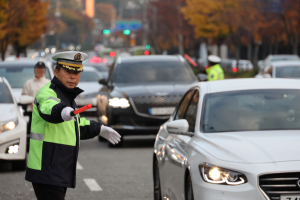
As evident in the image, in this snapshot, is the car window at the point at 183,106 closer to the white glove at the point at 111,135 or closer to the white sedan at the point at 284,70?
the white glove at the point at 111,135

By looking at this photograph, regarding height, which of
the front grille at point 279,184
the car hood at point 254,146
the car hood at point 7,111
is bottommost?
the car hood at point 7,111

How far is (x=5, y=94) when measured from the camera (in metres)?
11.6

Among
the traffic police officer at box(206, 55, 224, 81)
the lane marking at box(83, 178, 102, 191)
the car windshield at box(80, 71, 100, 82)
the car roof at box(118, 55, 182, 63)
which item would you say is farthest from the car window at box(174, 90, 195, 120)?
the car windshield at box(80, 71, 100, 82)

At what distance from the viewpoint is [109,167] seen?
1155 centimetres

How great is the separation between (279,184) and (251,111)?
1559mm

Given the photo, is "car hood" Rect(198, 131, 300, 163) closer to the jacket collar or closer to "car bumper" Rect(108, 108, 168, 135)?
the jacket collar

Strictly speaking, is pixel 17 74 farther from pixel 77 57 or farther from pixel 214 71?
pixel 77 57

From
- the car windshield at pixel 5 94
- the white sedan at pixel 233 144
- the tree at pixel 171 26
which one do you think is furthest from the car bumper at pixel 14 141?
the tree at pixel 171 26

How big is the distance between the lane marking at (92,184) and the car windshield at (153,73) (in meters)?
5.19

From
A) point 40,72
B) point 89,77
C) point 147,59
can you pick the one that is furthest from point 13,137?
point 89,77

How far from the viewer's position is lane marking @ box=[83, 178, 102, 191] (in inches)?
369

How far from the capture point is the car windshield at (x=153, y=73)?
49.9ft

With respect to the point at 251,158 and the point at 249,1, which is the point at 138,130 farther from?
the point at 249,1

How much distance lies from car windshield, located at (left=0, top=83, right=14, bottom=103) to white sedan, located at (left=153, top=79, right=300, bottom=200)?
4.46 m
